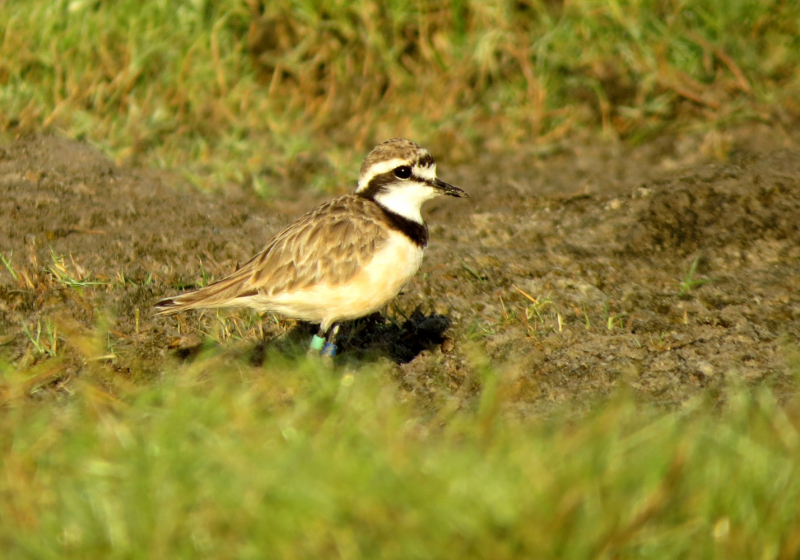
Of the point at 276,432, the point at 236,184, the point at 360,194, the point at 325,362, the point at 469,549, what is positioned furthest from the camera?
the point at 236,184

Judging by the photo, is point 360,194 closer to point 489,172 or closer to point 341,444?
point 341,444

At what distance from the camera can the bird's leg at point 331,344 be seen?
5180 millimetres

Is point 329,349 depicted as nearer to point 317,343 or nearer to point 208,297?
point 317,343

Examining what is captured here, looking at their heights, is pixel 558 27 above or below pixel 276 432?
above

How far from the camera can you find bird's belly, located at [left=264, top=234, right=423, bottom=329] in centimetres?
495

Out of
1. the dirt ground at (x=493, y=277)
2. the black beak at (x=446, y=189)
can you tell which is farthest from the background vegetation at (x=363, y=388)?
the black beak at (x=446, y=189)

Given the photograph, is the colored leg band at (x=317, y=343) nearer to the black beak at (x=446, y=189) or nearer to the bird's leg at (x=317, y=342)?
the bird's leg at (x=317, y=342)

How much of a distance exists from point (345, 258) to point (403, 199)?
1.82 ft

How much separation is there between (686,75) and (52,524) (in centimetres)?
693

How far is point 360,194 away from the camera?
5453 millimetres

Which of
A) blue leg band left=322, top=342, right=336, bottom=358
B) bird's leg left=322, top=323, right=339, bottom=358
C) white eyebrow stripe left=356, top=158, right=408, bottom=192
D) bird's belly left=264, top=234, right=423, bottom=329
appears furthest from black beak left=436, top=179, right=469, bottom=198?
blue leg band left=322, top=342, right=336, bottom=358

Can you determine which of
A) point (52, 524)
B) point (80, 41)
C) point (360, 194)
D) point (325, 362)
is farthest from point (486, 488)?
point (80, 41)

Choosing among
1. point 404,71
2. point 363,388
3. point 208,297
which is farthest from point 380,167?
point 404,71

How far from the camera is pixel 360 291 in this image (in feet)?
16.2
